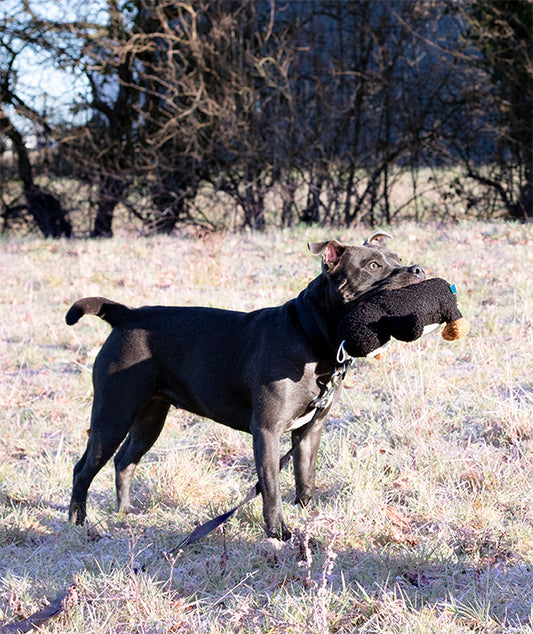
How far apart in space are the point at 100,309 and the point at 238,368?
88 centimetres

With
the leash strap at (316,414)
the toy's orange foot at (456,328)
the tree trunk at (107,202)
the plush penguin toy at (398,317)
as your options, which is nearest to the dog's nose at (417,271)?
the plush penguin toy at (398,317)

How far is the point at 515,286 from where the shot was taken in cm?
724

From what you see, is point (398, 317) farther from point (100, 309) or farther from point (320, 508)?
point (100, 309)

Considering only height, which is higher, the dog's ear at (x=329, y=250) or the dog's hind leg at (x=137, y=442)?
the dog's ear at (x=329, y=250)

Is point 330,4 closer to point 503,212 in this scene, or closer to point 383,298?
point 503,212

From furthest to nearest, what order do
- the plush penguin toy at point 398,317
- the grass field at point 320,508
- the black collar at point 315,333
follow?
the black collar at point 315,333 < the plush penguin toy at point 398,317 < the grass field at point 320,508

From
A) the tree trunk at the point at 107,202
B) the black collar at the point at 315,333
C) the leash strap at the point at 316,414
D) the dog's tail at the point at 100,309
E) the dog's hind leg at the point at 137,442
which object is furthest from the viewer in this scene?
the tree trunk at the point at 107,202

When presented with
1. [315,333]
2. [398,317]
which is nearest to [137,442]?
[315,333]

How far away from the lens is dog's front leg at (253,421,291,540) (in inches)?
127

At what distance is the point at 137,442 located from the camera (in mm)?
4094

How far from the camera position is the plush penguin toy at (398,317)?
2.91 metres

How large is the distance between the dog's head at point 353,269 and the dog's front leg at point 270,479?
28.5 inches

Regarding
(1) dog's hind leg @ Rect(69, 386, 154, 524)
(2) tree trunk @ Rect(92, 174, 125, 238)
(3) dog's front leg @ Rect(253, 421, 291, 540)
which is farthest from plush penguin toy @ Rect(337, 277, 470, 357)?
(2) tree trunk @ Rect(92, 174, 125, 238)

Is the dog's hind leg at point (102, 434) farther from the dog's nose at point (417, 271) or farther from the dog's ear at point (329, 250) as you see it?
the dog's nose at point (417, 271)
